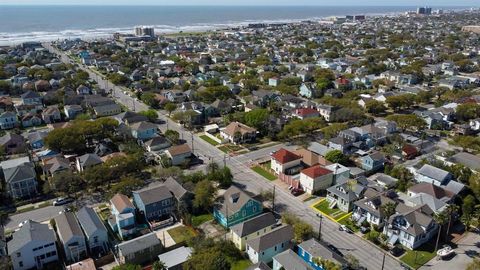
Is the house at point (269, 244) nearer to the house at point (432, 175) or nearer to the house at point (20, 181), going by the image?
the house at point (432, 175)

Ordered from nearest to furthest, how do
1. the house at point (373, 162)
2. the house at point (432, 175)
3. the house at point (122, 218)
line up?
the house at point (122, 218) < the house at point (432, 175) < the house at point (373, 162)

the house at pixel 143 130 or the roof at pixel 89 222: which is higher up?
the house at pixel 143 130

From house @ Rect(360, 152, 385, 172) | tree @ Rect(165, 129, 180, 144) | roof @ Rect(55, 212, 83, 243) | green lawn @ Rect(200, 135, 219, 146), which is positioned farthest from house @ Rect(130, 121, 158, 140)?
house @ Rect(360, 152, 385, 172)

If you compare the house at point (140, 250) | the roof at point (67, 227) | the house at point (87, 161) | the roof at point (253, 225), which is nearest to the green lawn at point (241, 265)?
the roof at point (253, 225)

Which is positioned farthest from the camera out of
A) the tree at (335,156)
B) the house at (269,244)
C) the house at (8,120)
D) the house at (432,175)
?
the house at (8,120)

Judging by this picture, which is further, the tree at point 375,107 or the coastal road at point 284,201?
the tree at point 375,107

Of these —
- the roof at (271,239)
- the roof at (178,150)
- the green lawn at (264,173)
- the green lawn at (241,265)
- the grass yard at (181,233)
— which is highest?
the roof at (178,150)
